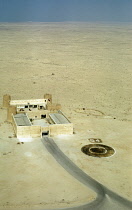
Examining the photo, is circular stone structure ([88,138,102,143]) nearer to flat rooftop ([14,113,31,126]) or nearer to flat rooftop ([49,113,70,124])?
flat rooftop ([49,113,70,124])

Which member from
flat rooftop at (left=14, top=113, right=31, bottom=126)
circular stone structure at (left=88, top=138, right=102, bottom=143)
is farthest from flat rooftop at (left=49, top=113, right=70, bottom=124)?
circular stone structure at (left=88, top=138, right=102, bottom=143)

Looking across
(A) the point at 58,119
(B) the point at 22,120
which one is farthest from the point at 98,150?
(B) the point at 22,120

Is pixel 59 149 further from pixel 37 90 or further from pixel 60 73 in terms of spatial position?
pixel 60 73

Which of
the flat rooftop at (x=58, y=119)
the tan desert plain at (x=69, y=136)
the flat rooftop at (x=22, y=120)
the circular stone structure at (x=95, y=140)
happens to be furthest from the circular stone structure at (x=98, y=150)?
the flat rooftop at (x=22, y=120)

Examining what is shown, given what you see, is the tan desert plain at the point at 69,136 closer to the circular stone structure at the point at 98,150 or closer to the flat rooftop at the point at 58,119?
the circular stone structure at the point at 98,150

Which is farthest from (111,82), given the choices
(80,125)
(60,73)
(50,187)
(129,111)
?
(50,187)

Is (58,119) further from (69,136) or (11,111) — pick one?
(11,111)

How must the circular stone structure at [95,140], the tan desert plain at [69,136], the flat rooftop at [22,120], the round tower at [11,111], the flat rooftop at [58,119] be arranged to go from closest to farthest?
the tan desert plain at [69,136] < the circular stone structure at [95,140] < the flat rooftop at [22,120] < the flat rooftop at [58,119] < the round tower at [11,111]

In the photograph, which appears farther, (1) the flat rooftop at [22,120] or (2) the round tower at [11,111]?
(2) the round tower at [11,111]
